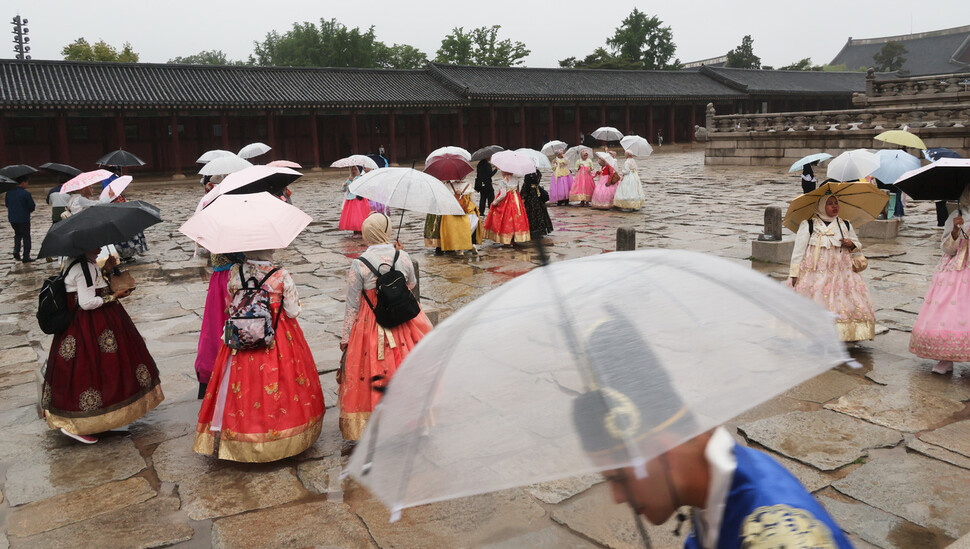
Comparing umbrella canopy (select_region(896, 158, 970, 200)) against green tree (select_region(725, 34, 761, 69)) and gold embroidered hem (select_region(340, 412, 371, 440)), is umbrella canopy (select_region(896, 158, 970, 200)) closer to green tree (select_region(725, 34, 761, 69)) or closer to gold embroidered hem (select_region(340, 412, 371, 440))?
gold embroidered hem (select_region(340, 412, 371, 440))

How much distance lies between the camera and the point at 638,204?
50.2ft

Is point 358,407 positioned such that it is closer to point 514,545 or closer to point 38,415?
point 514,545

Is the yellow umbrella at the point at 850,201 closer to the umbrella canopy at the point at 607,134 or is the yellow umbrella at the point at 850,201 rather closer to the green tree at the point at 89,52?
the umbrella canopy at the point at 607,134

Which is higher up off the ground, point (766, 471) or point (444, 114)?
point (444, 114)

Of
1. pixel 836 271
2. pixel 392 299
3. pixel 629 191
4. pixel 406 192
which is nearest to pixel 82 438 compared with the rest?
pixel 392 299

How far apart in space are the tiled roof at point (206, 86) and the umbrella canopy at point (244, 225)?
23.2 meters

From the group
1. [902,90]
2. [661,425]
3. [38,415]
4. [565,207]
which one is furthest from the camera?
[902,90]

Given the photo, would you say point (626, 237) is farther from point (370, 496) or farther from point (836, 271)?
point (370, 496)

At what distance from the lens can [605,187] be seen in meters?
16.0

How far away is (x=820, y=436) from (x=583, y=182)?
42.1ft

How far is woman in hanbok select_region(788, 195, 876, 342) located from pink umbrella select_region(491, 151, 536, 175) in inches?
199

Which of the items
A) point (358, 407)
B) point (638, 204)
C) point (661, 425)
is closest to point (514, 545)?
point (358, 407)

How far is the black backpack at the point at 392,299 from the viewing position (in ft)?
13.9

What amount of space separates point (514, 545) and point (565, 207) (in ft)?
45.8
